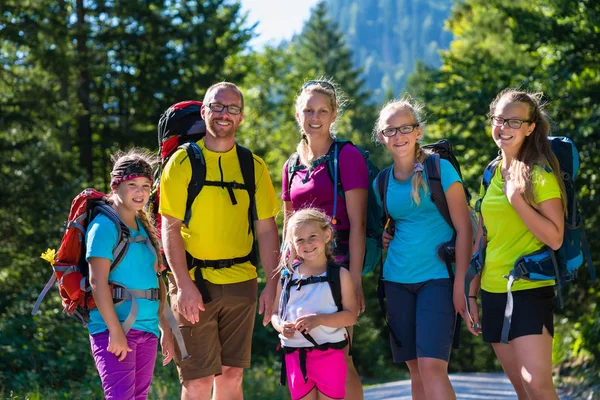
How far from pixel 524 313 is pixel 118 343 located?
2330mm

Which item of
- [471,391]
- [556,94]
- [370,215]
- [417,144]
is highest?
[556,94]

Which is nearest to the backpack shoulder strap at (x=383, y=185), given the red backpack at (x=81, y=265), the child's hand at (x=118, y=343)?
the red backpack at (x=81, y=265)

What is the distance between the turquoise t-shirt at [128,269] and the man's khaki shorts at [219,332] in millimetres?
409

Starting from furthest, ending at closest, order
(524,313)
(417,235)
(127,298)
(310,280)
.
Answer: (417,235)
(310,280)
(127,298)
(524,313)

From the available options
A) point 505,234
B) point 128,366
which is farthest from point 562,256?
point 128,366

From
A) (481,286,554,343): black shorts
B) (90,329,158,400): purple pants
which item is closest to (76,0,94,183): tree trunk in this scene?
(90,329,158,400): purple pants

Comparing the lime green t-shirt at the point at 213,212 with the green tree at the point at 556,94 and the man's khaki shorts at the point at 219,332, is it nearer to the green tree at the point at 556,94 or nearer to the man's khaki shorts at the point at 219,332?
the man's khaki shorts at the point at 219,332

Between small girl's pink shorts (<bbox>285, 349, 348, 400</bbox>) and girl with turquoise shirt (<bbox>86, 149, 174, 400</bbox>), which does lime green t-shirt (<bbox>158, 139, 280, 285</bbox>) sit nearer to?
girl with turquoise shirt (<bbox>86, 149, 174, 400</bbox>)

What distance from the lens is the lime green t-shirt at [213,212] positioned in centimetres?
522

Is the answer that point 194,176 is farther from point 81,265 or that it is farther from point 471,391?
point 471,391

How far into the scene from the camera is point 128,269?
485 cm

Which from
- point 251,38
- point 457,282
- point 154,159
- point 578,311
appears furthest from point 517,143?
point 251,38

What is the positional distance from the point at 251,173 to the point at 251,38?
66.0 ft

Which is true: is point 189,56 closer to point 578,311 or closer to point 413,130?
point 578,311
